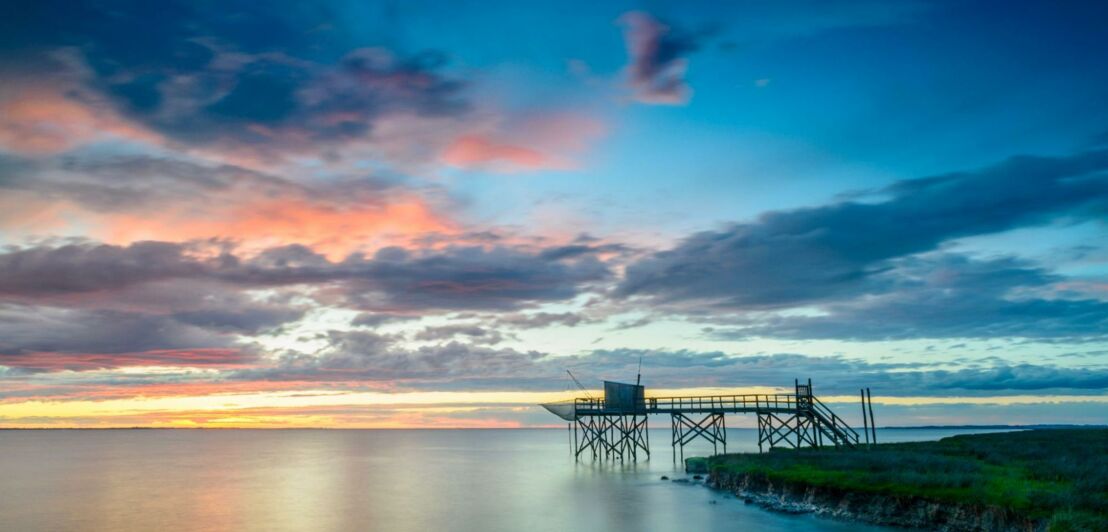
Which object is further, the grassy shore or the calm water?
the calm water

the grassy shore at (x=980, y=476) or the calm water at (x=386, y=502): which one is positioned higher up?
the grassy shore at (x=980, y=476)

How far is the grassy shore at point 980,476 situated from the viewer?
2784cm

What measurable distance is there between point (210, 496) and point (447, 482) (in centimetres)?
2173

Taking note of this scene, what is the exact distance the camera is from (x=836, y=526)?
114 ft

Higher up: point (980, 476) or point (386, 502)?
point (980, 476)

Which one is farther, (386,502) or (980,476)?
(386,502)

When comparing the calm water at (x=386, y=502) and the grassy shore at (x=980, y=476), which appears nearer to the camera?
the grassy shore at (x=980, y=476)

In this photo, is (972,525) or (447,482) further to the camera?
(447,482)

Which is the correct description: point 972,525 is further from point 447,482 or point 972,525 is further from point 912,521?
point 447,482

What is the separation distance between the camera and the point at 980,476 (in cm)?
3503

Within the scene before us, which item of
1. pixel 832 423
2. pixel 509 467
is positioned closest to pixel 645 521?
pixel 832 423

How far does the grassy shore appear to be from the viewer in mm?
27844

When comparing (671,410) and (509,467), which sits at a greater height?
(671,410)

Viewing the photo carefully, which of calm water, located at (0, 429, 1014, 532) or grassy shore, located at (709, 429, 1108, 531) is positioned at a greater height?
grassy shore, located at (709, 429, 1108, 531)
